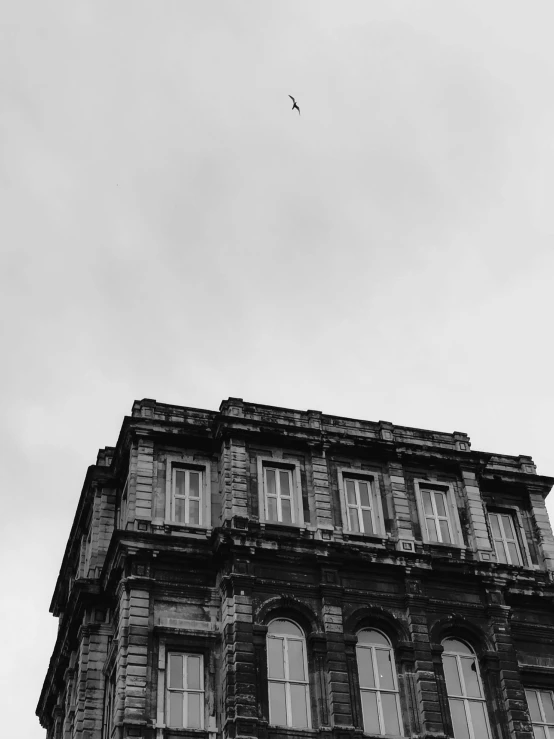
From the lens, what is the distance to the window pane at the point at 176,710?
108ft

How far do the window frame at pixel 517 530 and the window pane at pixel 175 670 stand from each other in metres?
13.2

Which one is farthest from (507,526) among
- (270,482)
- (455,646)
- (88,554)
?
(88,554)

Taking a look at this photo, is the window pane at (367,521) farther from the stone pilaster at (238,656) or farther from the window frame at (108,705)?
the window frame at (108,705)

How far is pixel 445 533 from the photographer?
3962 cm

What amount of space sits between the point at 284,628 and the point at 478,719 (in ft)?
23.4

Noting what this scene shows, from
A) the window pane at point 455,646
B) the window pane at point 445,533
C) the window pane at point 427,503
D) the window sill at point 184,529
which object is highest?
the window pane at point 427,503

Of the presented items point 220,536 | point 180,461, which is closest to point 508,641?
point 220,536

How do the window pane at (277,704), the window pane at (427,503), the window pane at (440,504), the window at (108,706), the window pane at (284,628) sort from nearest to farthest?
the window pane at (277,704) → the window at (108,706) → the window pane at (284,628) → the window pane at (427,503) → the window pane at (440,504)

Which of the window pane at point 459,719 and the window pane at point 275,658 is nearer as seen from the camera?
the window pane at point 275,658

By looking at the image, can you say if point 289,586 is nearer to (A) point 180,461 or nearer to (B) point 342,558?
(B) point 342,558

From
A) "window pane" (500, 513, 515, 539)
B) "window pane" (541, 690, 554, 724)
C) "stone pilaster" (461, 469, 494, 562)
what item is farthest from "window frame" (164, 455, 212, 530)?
"window pane" (541, 690, 554, 724)

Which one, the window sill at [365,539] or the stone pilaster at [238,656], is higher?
the window sill at [365,539]

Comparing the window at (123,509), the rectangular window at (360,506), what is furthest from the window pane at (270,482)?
the window at (123,509)

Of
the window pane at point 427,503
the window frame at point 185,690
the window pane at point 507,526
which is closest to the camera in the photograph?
the window frame at point 185,690
